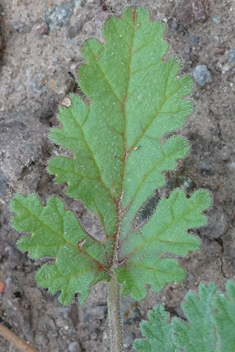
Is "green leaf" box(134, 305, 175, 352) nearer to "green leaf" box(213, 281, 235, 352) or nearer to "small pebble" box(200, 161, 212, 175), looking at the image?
"green leaf" box(213, 281, 235, 352)

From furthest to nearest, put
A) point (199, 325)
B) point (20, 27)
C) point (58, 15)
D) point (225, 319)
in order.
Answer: point (20, 27)
point (58, 15)
point (199, 325)
point (225, 319)

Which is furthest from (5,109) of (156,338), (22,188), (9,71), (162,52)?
(156,338)

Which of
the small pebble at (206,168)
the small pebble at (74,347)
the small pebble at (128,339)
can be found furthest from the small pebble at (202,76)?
the small pebble at (74,347)

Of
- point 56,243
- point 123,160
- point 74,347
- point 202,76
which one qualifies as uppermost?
point 202,76

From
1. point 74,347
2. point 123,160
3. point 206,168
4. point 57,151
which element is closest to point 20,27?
point 57,151

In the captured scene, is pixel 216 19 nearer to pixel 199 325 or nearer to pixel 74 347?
pixel 199 325

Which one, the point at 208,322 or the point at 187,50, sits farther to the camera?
the point at 187,50
